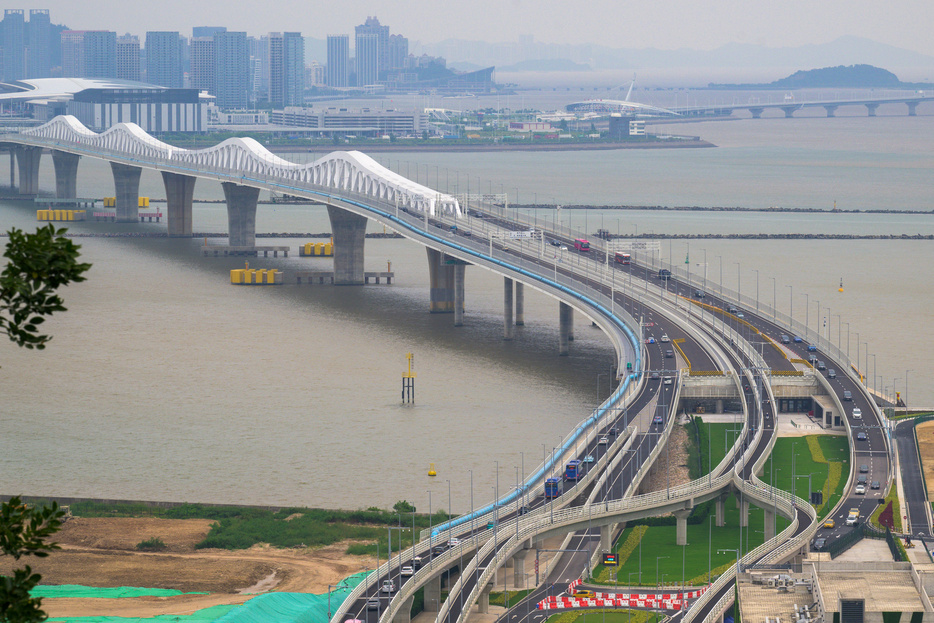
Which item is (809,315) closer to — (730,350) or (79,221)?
(730,350)

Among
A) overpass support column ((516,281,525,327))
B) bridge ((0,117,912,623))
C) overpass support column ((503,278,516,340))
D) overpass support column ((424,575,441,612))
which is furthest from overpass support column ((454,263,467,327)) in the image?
overpass support column ((424,575,441,612))

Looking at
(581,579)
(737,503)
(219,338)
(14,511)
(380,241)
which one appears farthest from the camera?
(380,241)

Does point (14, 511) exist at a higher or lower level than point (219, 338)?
higher

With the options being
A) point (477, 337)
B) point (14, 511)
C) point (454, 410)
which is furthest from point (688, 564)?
point (477, 337)

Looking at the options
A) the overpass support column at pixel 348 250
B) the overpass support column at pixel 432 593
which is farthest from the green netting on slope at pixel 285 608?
the overpass support column at pixel 348 250

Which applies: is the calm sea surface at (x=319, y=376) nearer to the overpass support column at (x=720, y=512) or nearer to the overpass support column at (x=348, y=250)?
the overpass support column at (x=348, y=250)

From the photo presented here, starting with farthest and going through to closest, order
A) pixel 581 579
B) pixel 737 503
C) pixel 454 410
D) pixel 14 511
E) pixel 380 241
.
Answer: pixel 380 241 → pixel 454 410 → pixel 737 503 → pixel 581 579 → pixel 14 511

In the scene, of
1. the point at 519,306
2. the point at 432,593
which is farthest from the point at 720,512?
the point at 519,306
